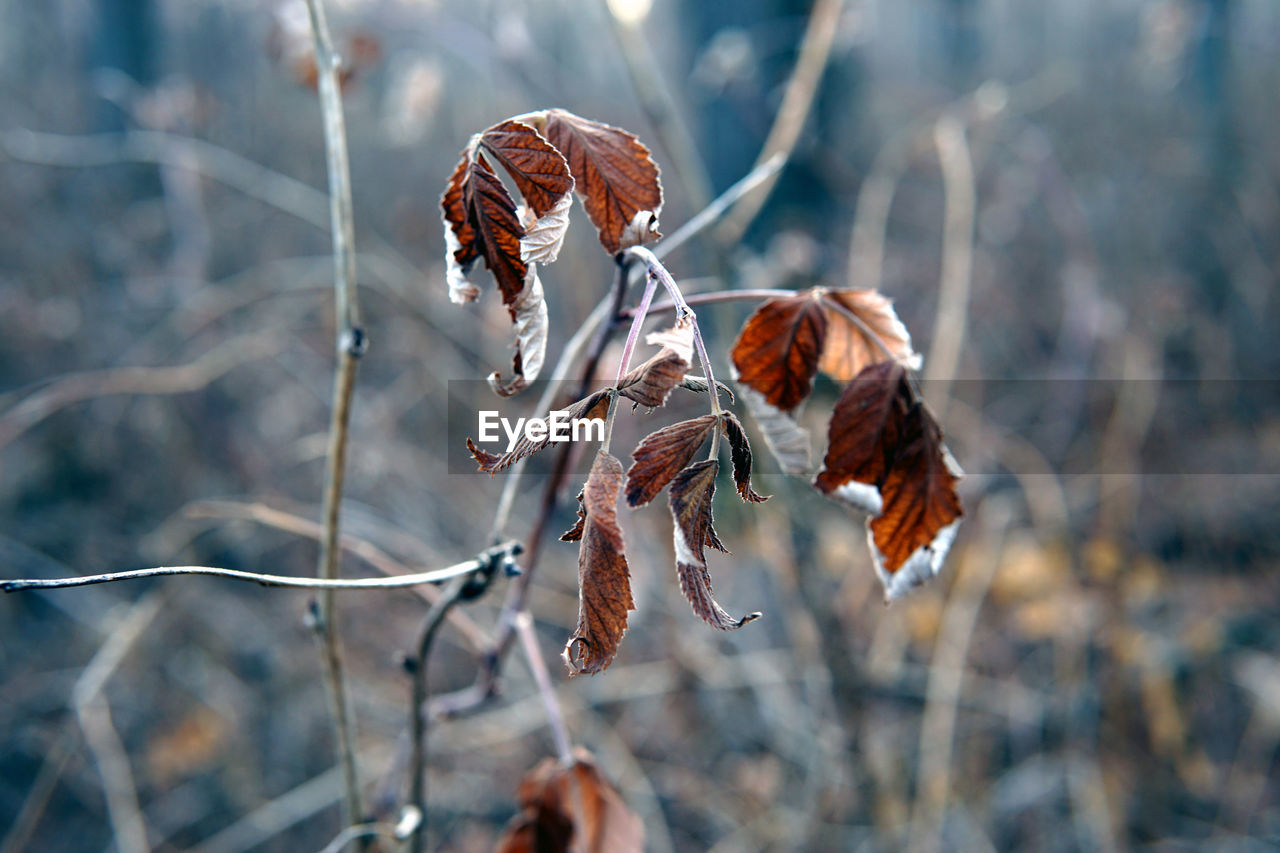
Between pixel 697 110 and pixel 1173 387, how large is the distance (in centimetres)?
278

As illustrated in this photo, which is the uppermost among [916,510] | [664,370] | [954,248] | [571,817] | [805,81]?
[805,81]

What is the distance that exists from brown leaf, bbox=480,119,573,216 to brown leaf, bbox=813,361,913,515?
0.79ft

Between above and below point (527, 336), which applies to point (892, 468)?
below

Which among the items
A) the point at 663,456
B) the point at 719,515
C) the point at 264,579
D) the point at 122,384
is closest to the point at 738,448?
the point at 663,456

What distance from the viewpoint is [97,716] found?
1566mm

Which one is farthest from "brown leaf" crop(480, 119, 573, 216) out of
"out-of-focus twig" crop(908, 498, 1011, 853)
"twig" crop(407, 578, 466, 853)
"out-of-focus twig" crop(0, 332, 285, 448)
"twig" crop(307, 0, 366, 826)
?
"out-of-focus twig" crop(908, 498, 1011, 853)

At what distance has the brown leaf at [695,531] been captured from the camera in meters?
0.47

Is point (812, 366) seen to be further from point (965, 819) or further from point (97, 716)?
point (965, 819)

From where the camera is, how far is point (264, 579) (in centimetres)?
45

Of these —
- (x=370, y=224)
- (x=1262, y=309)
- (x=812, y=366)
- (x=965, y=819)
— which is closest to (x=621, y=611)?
(x=812, y=366)

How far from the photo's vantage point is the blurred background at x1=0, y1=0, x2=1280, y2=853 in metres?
1.63

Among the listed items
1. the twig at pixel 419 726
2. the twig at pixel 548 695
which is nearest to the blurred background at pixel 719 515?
the twig at pixel 419 726

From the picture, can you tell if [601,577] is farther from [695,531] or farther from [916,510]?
[916,510]

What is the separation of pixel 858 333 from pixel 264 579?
1.54 feet
